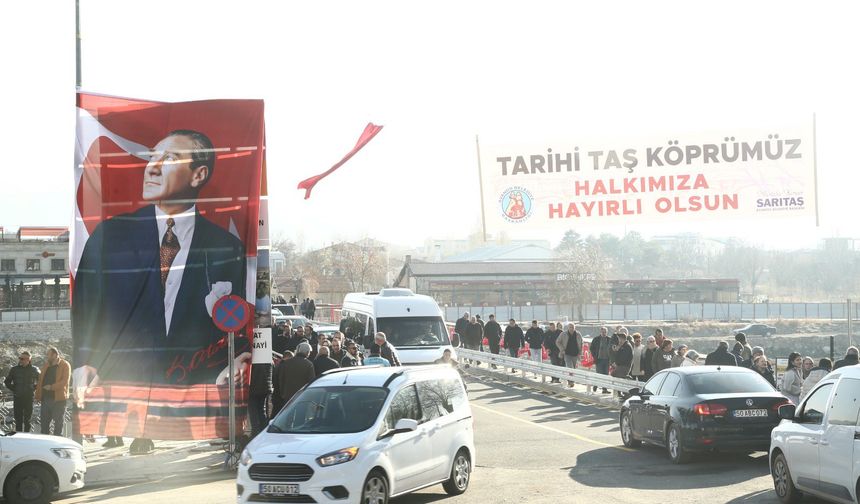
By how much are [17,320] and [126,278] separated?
212 feet

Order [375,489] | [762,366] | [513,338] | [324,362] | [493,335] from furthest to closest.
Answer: [493,335], [513,338], [762,366], [324,362], [375,489]

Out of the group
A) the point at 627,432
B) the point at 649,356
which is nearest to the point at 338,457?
the point at 627,432

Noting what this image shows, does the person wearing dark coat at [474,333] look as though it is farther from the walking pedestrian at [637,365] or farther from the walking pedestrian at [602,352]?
the walking pedestrian at [637,365]

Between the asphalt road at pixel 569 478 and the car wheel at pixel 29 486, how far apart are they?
21.3 inches

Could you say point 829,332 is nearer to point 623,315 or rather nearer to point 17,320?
point 623,315

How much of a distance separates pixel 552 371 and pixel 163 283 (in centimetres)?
1504

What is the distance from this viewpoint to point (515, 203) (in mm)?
29875

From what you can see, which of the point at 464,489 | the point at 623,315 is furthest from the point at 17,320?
the point at 464,489

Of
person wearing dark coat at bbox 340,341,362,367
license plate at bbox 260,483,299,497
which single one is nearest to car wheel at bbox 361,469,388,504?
license plate at bbox 260,483,299,497

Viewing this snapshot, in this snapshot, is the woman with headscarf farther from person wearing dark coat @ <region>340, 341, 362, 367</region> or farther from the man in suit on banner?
the man in suit on banner

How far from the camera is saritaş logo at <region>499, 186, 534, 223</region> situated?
2988 cm

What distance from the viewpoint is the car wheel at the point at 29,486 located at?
13.6 meters

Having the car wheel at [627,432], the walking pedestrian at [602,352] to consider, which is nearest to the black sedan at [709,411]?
the car wheel at [627,432]

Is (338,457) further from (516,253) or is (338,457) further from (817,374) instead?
(516,253)
